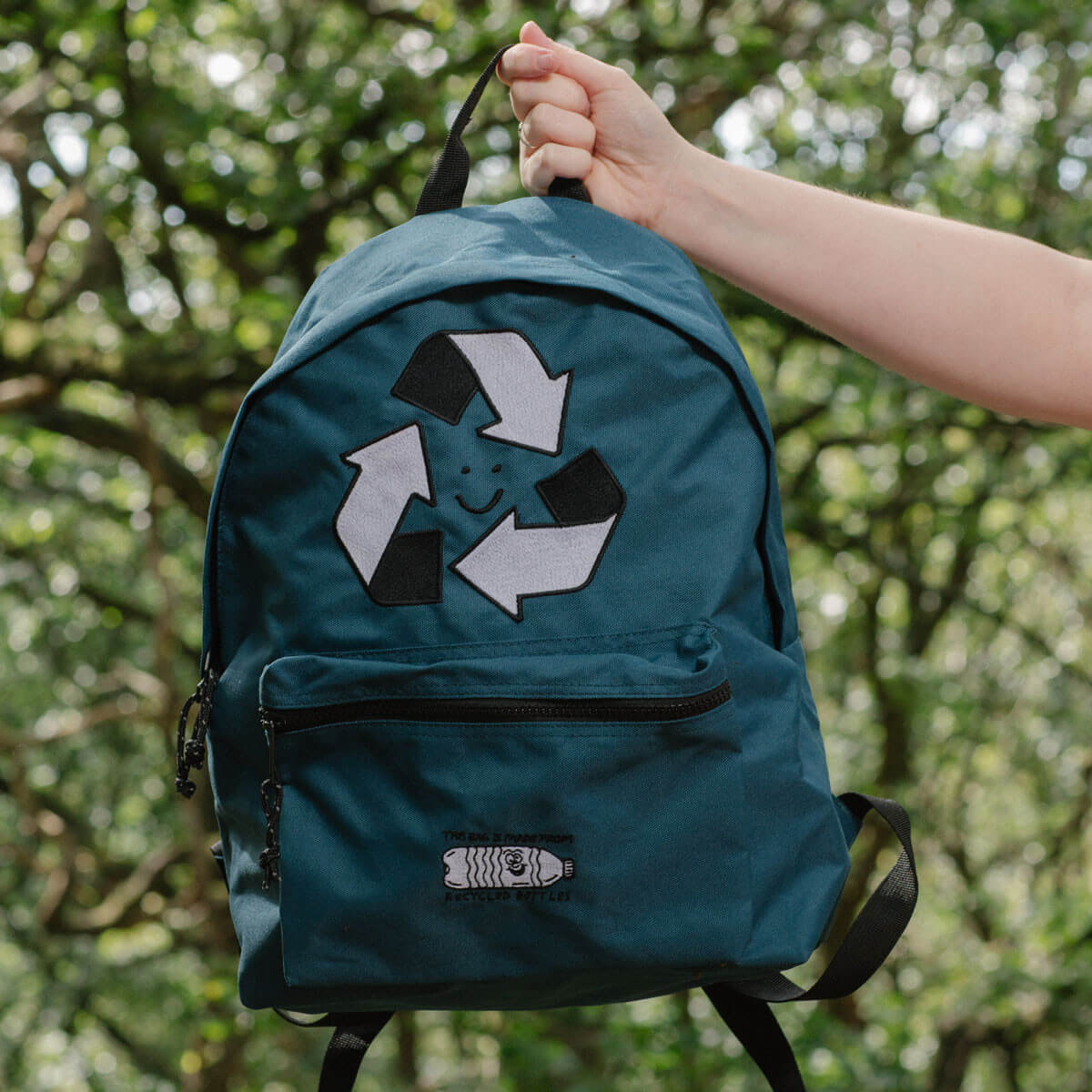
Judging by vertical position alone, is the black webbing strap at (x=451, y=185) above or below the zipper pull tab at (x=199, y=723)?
above

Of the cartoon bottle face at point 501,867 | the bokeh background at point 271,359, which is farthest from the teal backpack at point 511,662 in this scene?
the bokeh background at point 271,359

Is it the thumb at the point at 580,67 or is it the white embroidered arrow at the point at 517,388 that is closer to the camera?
the white embroidered arrow at the point at 517,388

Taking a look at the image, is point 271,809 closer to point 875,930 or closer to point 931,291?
point 875,930

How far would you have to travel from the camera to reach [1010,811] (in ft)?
15.7

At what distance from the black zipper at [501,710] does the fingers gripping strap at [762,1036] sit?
0.27 m

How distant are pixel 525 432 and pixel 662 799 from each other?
0.26 meters

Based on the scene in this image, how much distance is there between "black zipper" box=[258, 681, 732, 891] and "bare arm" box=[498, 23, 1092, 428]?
31 centimetres

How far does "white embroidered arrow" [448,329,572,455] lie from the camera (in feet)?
2.45

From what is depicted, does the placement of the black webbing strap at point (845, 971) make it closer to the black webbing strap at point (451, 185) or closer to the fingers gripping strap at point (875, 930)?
the fingers gripping strap at point (875, 930)

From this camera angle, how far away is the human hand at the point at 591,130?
846 mm

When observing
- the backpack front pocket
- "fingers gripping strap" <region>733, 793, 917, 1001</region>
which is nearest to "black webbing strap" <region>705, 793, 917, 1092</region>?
"fingers gripping strap" <region>733, 793, 917, 1001</region>

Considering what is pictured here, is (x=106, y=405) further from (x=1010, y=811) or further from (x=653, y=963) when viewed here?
(x=1010, y=811)

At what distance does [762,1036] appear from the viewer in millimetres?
866

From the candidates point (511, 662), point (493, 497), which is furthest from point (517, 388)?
point (511, 662)
